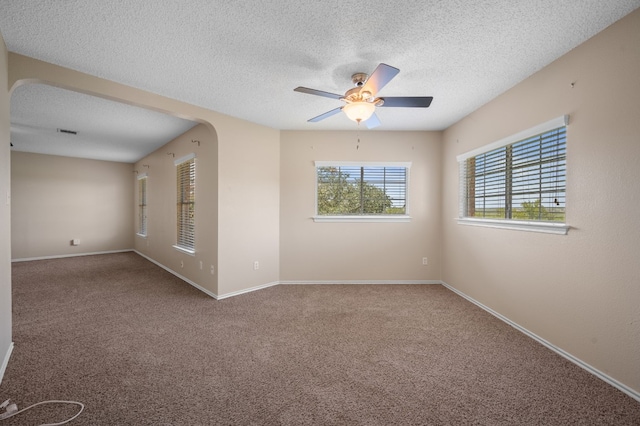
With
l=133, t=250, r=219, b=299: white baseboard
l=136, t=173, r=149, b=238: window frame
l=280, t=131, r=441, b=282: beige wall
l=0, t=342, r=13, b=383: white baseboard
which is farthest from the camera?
l=136, t=173, r=149, b=238: window frame

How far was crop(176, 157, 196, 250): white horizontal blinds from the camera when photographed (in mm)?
4668

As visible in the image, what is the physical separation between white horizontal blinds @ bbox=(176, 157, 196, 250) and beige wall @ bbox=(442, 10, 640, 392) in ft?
15.0

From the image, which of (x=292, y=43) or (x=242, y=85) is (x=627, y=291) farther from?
(x=242, y=85)

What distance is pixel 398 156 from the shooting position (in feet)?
14.8

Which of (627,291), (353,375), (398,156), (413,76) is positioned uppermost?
(413,76)

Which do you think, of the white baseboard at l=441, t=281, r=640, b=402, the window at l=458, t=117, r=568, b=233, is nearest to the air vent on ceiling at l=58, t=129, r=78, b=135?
the window at l=458, t=117, r=568, b=233

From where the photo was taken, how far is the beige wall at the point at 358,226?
4512 mm

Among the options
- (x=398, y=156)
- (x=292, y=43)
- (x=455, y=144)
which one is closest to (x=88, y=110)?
(x=292, y=43)

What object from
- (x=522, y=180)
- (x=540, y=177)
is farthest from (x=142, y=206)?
(x=540, y=177)

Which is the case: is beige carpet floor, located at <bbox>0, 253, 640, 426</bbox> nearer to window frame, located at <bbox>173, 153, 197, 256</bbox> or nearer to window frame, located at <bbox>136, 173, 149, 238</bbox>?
window frame, located at <bbox>173, 153, 197, 256</bbox>

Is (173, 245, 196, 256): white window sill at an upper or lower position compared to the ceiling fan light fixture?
lower

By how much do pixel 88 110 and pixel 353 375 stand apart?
185 inches

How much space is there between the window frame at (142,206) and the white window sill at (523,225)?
7265 mm

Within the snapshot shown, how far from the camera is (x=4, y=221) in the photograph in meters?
2.18
